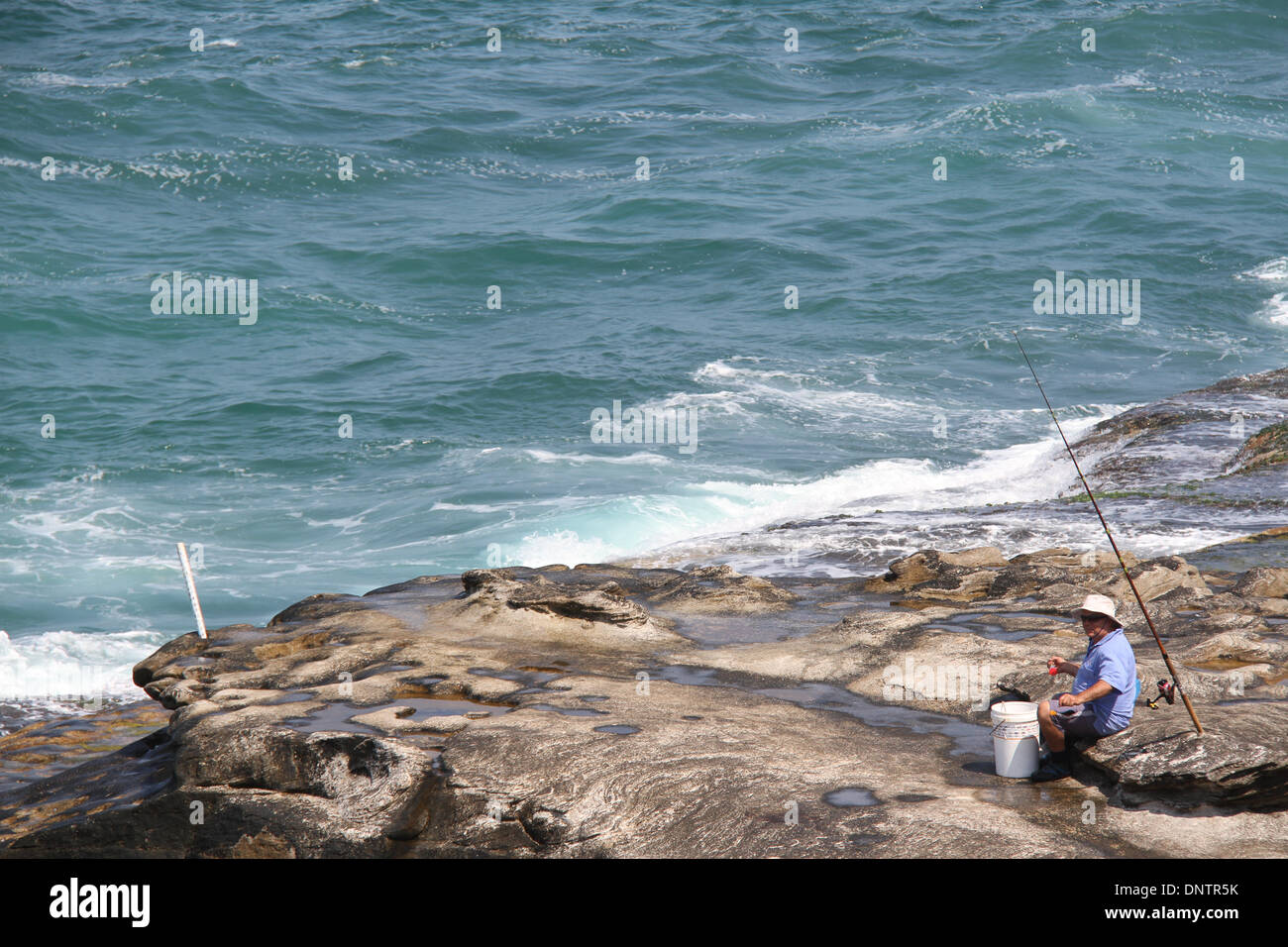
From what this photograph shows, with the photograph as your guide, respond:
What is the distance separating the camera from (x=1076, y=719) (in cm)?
834

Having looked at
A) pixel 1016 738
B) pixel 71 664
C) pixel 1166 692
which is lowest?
pixel 71 664

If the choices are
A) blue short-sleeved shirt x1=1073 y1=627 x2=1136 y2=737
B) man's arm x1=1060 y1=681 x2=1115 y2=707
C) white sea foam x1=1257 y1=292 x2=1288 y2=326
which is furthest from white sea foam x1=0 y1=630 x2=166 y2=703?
white sea foam x1=1257 y1=292 x2=1288 y2=326

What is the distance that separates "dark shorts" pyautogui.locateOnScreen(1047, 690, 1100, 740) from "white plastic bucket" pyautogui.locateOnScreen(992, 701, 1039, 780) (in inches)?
5.8

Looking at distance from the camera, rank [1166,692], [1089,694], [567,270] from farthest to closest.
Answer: [567,270]
[1166,692]
[1089,694]

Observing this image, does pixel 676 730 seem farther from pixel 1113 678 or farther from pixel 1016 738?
pixel 1113 678

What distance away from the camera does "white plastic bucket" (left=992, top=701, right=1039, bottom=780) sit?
323 inches

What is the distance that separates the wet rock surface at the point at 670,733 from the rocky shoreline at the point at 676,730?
2 cm

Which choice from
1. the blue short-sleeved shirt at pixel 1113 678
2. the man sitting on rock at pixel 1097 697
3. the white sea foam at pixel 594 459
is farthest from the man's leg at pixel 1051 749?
the white sea foam at pixel 594 459

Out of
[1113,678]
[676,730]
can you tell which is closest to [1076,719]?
[1113,678]

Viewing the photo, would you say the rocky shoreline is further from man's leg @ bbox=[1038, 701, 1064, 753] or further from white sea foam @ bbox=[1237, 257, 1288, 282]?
white sea foam @ bbox=[1237, 257, 1288, 282]

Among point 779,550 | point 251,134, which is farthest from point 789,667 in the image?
point 251,134

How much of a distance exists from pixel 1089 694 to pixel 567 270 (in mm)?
27780

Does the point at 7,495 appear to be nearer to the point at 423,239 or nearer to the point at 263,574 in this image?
the point at 263,574
